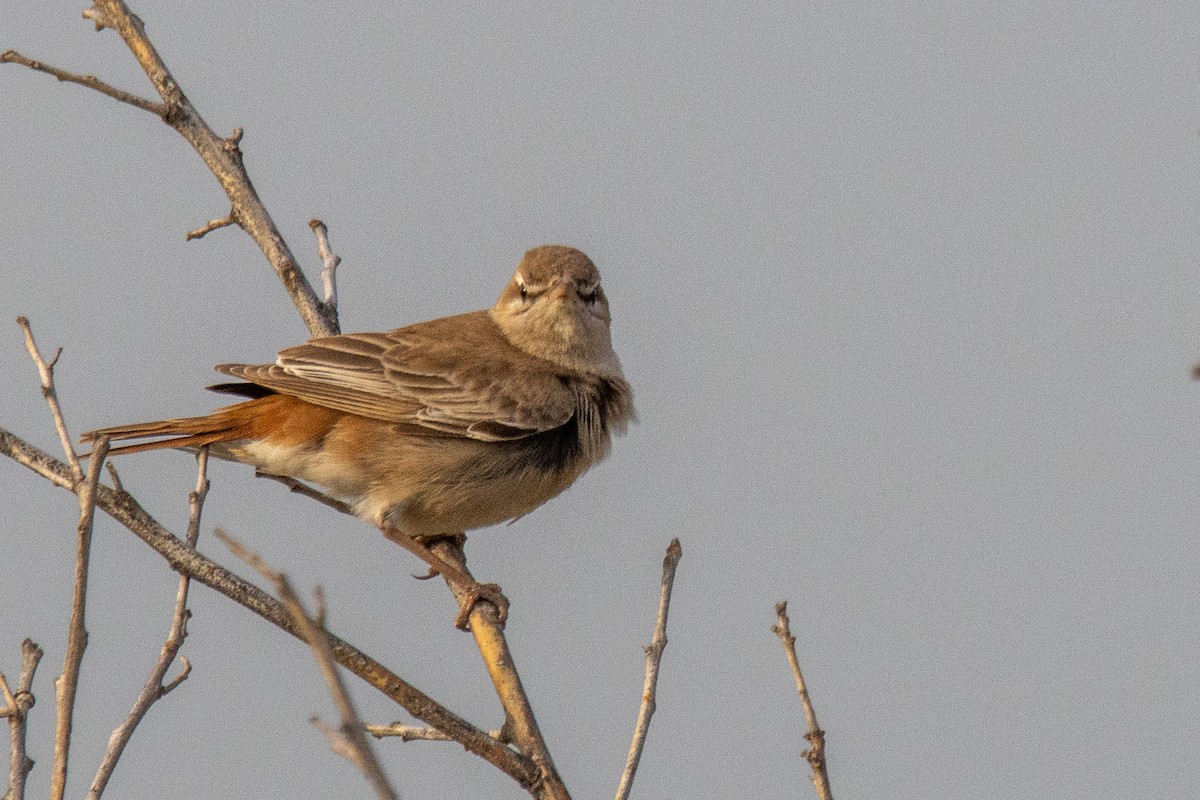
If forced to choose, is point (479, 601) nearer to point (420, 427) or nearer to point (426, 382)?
point (420, 427)

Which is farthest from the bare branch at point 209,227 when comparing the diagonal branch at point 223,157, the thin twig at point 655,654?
the thin twig at point 655,654

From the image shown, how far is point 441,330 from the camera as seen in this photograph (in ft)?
21.9

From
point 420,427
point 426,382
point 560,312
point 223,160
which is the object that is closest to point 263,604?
point 420,427

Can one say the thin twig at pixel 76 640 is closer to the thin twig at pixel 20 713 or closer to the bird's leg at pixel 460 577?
the thin twig at pixel 20 713

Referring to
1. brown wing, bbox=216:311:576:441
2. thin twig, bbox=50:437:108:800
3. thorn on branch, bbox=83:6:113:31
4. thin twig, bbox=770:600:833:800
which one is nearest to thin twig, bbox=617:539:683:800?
thin twig, bbox=770:600:833:800

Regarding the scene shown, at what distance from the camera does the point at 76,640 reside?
10.1 feet

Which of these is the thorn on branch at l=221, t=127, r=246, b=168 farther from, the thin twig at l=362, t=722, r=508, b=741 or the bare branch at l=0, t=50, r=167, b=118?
the thin twig at l=362, t=722, r=508, b=741

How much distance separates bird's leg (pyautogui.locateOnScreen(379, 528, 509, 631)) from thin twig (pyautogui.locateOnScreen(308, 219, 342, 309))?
1169 millimetres

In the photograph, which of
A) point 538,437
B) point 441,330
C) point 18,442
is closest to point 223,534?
point 18,442

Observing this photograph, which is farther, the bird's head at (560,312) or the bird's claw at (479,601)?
the bird's head at (560,312)

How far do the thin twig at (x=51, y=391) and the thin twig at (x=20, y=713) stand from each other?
55 centimetres

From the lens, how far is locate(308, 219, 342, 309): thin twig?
6.32 meters

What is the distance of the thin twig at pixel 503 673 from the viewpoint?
4184mm

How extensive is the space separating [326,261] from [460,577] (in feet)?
5.46
